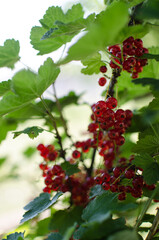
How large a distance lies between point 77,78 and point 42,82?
167 centimetres

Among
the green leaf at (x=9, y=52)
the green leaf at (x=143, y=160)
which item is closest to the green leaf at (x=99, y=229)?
the green leaf at (x=143, y=160)

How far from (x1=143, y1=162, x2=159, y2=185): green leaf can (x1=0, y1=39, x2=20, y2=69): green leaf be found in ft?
1.41

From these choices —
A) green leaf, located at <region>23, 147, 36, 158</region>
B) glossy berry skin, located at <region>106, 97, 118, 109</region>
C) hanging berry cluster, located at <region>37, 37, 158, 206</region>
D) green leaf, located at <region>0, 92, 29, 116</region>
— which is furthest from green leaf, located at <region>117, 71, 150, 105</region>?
green leaf, located at <region>23, 147, 36, 158</region>

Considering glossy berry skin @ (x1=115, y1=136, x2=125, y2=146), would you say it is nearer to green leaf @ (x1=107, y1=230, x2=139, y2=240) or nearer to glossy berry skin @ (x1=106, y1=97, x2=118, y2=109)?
glossy berry skin @ (x1=106, y1=97, x2=118, y2=109)

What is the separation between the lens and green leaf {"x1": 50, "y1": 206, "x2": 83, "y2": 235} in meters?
0.64

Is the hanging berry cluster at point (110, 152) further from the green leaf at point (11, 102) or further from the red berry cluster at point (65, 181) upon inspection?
the green leaf at point (11, 102)

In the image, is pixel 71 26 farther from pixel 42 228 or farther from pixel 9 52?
pixel 42 228

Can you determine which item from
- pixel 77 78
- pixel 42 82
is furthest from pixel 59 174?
pixel 77 78

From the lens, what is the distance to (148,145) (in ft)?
1.65

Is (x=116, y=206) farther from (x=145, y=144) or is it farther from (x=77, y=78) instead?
(x=77, y=78)

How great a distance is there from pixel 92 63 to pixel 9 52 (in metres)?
0.22

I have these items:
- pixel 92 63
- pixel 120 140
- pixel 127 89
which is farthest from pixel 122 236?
pixel 127 89

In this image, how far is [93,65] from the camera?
619mm

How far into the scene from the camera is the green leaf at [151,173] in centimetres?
45
